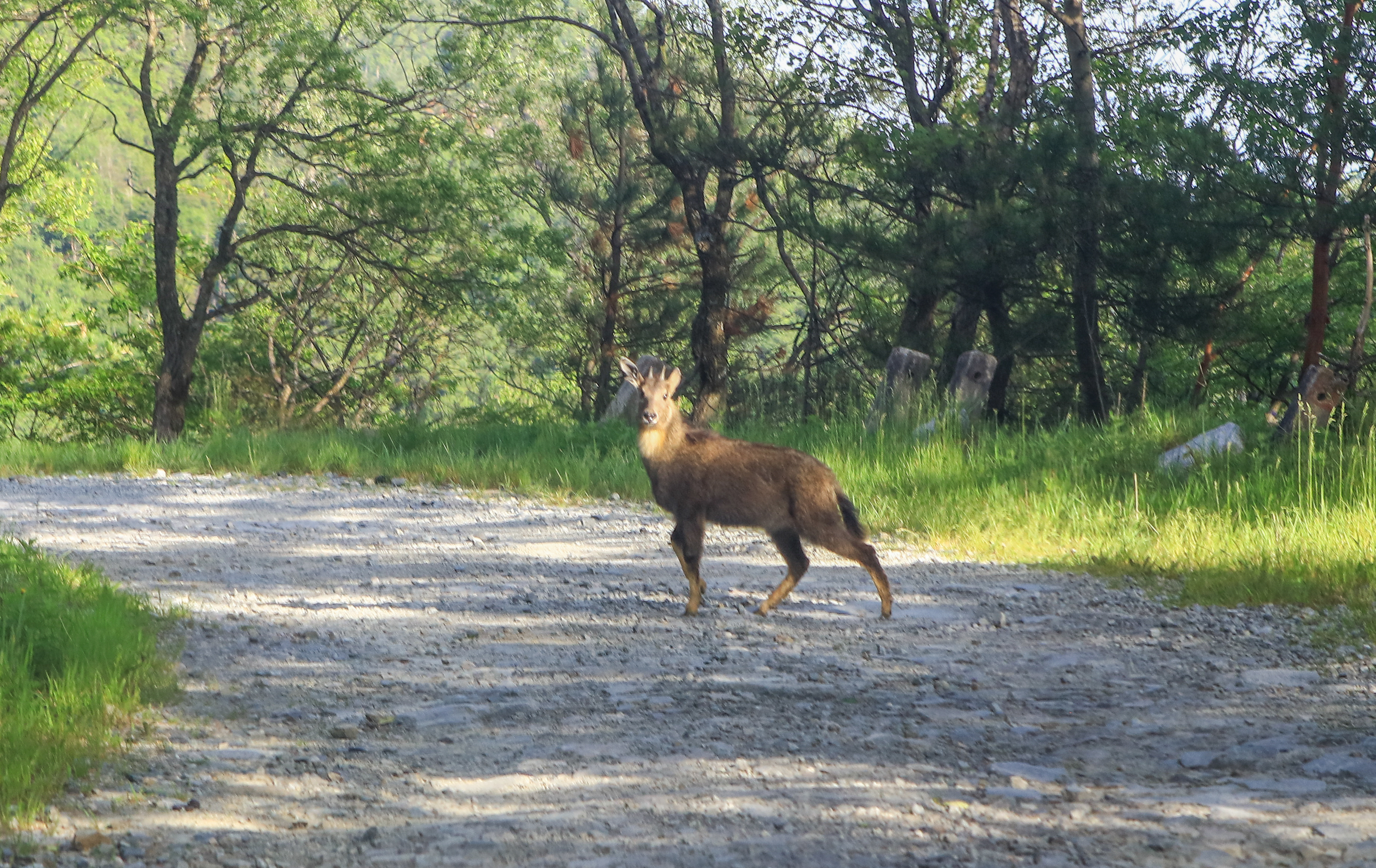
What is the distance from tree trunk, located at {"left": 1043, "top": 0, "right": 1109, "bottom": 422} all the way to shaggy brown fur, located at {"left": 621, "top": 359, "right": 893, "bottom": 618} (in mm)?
9134

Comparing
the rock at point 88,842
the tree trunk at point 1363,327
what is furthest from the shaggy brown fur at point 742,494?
the tree trunk at point 1363,327

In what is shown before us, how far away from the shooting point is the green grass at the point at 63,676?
4129 millimetres

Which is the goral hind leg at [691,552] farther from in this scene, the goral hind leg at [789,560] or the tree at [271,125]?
the tree at [271,125]

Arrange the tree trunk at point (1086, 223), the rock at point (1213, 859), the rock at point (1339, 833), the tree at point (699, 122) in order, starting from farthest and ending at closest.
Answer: the tree at point (699, 122) → the tree trunk at point (1086, 223) → the rock at point (1339, 833) → the rock at point (1213, 859)

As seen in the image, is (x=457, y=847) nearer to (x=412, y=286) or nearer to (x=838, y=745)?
(x=838, y=745)

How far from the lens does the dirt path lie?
11.8 feet

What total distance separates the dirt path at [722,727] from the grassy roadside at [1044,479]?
29.9 inches

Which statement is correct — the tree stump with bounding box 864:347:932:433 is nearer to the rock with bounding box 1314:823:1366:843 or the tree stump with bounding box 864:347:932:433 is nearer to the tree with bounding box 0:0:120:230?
the rock with bounding box 1314:823:1366:843

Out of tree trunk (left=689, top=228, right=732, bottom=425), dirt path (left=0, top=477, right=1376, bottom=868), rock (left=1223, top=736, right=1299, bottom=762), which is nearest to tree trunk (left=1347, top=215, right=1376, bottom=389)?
dirt path (left=0, top=477, right=1376, bottom=868)

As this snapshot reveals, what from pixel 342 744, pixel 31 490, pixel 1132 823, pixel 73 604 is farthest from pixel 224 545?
pixel 1132 823

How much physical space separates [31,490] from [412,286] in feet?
37.5

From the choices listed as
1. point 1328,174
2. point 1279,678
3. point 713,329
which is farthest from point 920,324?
point 1279,678

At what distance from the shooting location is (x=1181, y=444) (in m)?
11.5

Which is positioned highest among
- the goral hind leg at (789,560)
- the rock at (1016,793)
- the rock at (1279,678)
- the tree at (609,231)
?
the tree at (609,231)
